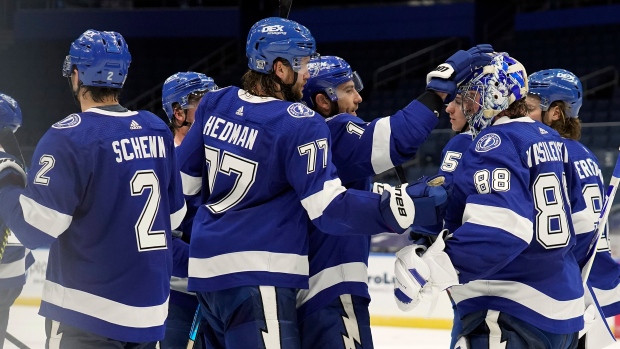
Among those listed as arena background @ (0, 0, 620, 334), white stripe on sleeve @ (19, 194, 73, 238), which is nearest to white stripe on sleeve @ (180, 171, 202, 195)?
white stripe on sleeve @ (19, 194, 73, 238)

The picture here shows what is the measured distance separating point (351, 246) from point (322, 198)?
47cm

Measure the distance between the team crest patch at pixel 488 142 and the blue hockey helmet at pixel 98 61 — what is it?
1.00 m

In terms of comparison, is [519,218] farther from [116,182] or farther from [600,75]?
[600,75]

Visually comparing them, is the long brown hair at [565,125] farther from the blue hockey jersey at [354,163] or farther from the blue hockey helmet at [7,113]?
the blue hockey helmet at [7,113]

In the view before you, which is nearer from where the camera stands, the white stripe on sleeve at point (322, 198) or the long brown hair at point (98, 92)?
the white stripe on sleeve at point (322, 198)

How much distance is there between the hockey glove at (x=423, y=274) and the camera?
2.30 m

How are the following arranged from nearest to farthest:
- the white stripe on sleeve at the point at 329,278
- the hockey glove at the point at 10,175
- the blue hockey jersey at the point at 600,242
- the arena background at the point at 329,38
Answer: the hockey glove at the point at 10,175
the white stripe on sleeve at the point at 329,278
the blue hockey jersey at the point at 600,242
the arena background at the point at 329,38

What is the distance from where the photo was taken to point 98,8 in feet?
45.5

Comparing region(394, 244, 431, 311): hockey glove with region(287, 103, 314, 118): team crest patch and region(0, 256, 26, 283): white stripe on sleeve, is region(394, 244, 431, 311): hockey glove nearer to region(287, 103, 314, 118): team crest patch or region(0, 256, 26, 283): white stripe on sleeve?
region(287, 103, 314, 118): team crest patch

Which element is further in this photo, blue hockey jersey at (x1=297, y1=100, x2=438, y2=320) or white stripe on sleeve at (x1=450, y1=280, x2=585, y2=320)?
blue hockey jersey at (x1=297, y1=100, x2=438, y2=320)

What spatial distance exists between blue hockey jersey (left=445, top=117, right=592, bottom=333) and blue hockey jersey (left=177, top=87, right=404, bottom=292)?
258mm

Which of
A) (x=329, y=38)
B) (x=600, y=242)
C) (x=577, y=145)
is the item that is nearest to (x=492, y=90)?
(x=577, y=145)

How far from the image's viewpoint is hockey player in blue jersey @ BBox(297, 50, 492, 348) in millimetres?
2682

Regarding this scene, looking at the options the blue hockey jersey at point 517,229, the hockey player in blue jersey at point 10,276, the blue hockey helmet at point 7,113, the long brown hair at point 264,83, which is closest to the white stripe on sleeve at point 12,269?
the hockey player in blue jersey at point 10,276
